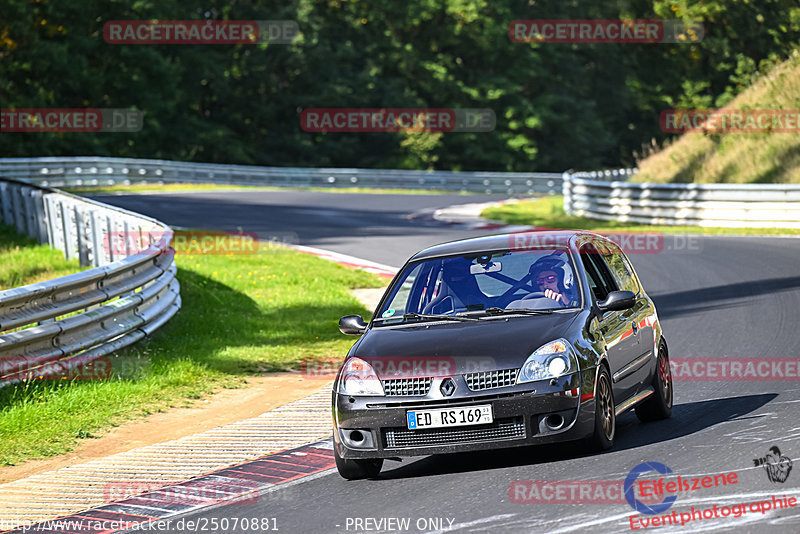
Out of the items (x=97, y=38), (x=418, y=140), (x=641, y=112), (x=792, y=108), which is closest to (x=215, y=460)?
(x=792, y=108)

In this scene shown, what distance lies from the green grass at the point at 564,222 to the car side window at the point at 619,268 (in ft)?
59.5

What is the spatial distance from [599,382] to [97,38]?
2178 inches

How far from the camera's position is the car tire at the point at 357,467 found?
776 cm

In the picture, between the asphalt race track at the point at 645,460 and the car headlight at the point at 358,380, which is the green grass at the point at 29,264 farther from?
the car headlight at the point at 358,380

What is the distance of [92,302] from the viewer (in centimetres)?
1218

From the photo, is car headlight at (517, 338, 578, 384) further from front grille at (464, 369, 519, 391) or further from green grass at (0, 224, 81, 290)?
green grass at (0, 224, 81, 290)

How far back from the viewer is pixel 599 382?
774cm

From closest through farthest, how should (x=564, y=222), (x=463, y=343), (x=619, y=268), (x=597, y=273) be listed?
(x=463, y=343)
(x=597, y=273)
(x=619, y=268)
(x=564, y=222)

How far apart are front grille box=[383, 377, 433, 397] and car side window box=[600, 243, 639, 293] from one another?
2.34 m

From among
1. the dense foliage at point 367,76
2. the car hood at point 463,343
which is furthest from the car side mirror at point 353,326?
the dense foliage at point 367,76

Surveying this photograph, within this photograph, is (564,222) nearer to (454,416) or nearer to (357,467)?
(357,467)

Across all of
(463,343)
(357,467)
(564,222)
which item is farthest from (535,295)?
(564,222)

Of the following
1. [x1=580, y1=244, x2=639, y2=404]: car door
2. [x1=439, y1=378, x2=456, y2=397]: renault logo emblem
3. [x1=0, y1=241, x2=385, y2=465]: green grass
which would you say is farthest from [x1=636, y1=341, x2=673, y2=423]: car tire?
[x1=0, y1=241, x2=385, y2=465]: green grass

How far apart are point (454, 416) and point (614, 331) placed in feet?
5.22
